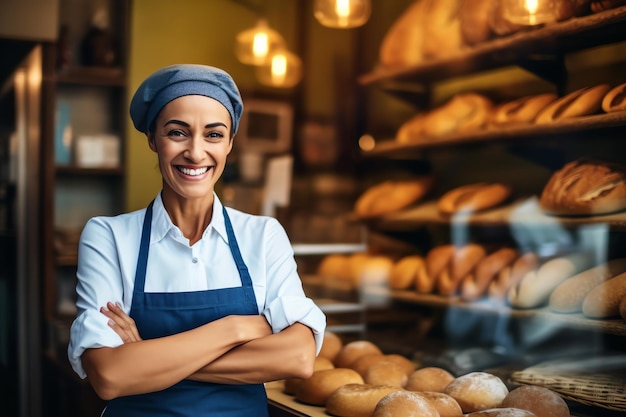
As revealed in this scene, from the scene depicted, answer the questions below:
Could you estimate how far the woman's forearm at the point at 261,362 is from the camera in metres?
1.42

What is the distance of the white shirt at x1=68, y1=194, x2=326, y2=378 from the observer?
4.79 feet

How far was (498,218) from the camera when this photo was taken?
2.73 m

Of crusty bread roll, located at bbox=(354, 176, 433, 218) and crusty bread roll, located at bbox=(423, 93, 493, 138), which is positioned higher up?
crusty bread roll, located at bbox=(423, 93, 493, 138)

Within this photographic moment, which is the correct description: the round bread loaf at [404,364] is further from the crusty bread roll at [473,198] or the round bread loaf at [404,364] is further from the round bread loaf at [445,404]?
the crusty bread roll at [473,198]

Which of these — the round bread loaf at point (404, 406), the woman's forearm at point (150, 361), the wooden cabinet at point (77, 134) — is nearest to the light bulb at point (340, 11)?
the wooden cabinet at point (77, 134)

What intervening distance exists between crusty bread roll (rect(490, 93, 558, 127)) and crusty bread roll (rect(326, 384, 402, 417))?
3.99 ft

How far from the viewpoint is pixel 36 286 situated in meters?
3.62

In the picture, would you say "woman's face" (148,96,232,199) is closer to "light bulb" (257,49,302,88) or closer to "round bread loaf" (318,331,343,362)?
"round bread loaf" (318,331,343,362)

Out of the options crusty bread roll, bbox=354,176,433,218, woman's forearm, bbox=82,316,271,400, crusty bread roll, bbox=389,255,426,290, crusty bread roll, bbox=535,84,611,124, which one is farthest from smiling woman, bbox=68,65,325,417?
crusty bread roll, bbox=354,176,433,218

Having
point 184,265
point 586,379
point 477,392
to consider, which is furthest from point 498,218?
point 184,265

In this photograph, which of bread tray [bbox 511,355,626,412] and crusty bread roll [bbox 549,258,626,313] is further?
crusty bread roll [bbox 549,258,626,313]

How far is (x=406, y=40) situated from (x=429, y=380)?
180 centimetres

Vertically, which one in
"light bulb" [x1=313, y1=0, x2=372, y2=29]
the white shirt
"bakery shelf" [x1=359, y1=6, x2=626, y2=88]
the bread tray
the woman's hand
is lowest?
the bread tray

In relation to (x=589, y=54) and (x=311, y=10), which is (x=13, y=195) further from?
(x=589, y=54)
